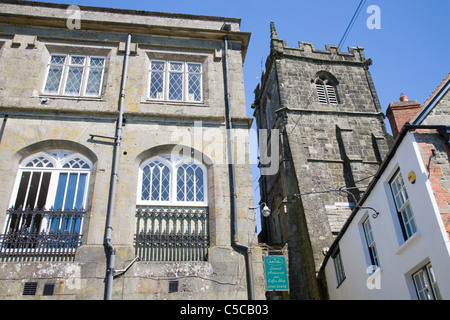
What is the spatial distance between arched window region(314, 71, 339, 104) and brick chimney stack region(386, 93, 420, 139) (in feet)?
44.8

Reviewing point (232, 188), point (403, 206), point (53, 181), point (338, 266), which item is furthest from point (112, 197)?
point (338, 266)

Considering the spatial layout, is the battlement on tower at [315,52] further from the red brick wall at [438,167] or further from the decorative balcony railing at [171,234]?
the decorative balcony railing at [171,234]

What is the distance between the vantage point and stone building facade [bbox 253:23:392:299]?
67.7ft

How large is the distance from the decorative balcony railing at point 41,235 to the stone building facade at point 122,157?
0.08ft

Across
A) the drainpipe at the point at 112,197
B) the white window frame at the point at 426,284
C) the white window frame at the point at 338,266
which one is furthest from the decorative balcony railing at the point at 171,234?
the white window frame at the point at 338,266

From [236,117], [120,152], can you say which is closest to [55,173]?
[120,152]

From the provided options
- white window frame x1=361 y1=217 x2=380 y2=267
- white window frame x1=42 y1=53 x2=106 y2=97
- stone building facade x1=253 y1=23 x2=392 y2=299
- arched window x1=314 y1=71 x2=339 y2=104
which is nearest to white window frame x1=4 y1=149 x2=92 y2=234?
white window frame x1=42 y1=53 x2=106 y2=97

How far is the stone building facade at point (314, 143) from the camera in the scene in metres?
20.6

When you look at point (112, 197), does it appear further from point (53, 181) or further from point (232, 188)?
point (232, 188)

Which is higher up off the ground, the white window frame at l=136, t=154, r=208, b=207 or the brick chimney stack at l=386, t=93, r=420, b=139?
the brick chimney stack at l=386, t=93, r=420, b=139

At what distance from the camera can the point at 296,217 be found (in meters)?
21.9

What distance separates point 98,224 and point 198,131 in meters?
3.56

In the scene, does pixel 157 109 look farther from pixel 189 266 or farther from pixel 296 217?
pixel 296 217

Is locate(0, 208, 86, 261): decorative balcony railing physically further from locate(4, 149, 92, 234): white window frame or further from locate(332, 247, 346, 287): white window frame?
locate(332, 247, 346, 287): white window frame
